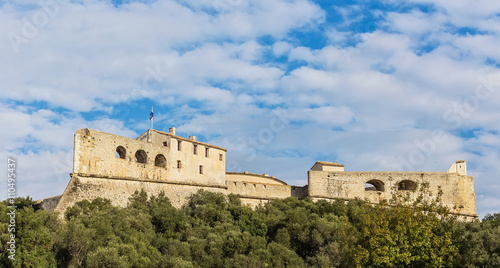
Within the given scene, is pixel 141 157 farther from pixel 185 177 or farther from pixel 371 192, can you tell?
pixel 371 192

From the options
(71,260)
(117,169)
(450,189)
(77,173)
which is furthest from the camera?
(450,189)

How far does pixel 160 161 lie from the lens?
151ft

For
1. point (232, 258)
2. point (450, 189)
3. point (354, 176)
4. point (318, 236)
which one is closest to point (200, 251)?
point (232, 258)

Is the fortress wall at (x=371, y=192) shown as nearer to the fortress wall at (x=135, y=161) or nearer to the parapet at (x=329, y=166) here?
the parapet at (x=329, y=166)

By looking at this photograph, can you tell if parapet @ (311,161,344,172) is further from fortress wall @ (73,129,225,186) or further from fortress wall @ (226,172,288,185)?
fortress wall @ (73,129,225,186)

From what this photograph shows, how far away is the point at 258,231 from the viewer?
42125 mm

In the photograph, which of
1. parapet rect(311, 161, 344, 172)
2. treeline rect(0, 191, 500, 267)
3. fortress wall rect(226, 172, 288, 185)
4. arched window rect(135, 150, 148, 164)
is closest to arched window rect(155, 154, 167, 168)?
arched window rect(135, 150, 148, 164)

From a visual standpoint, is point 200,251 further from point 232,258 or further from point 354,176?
point 354,176

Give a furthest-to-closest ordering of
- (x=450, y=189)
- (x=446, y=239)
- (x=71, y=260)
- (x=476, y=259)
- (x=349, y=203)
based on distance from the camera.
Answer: (x=450, y=189), (x=349, y=203), (x=476, y=259), (x=71, y=260), (x=446, y=239)

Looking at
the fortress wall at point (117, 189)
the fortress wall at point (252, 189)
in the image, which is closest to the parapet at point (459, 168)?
the fortress wall at point (252, 189)

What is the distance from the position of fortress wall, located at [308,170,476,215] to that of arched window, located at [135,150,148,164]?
16.0 metres

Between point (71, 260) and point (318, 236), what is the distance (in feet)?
57.3

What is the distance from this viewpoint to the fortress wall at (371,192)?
2019 inches

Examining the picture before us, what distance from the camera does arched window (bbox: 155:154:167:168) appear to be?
Result: 4559 centimetres
